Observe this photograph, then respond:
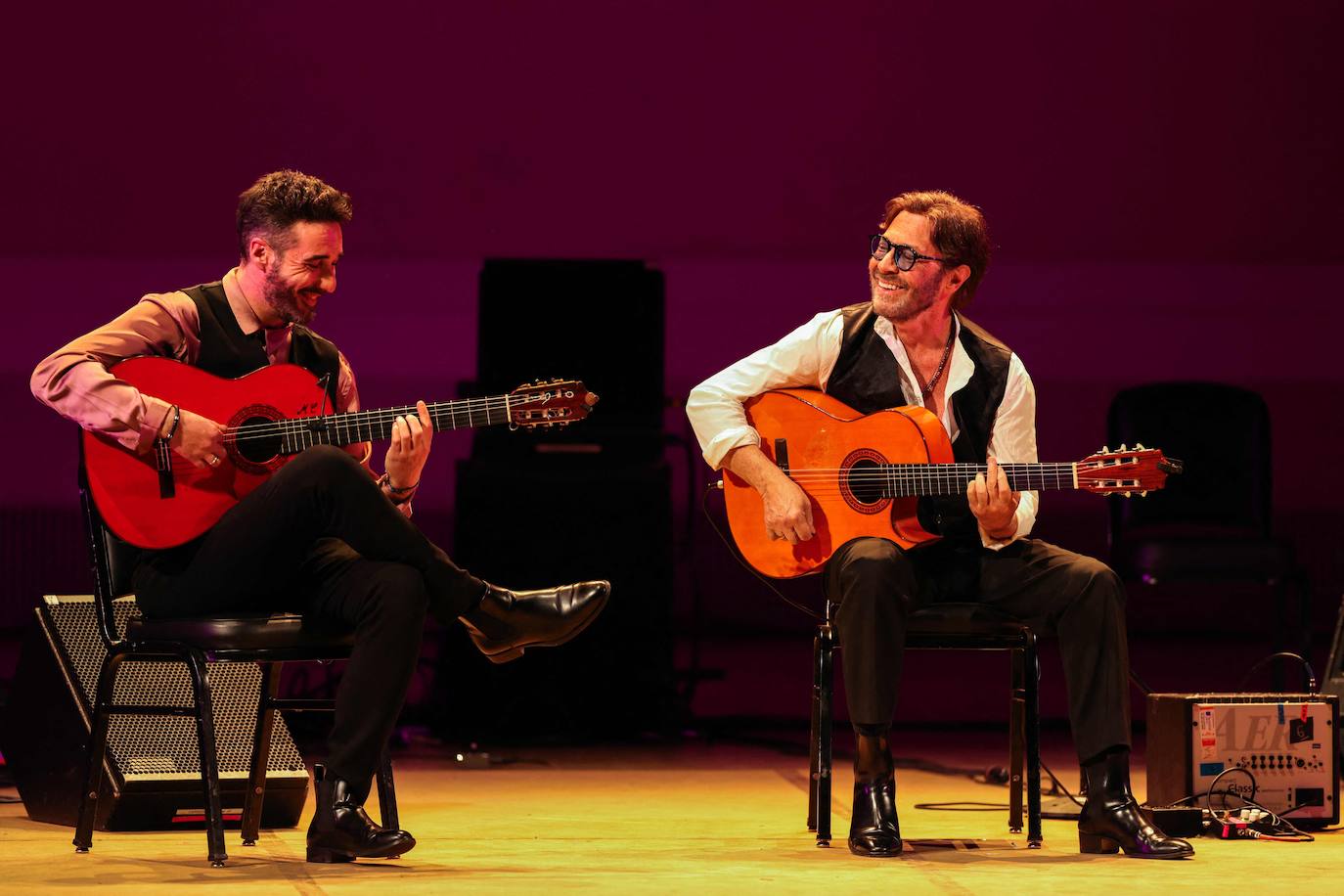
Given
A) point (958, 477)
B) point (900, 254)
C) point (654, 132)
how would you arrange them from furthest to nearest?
point (654, 132) → point (900, 254) → point (958, 477)

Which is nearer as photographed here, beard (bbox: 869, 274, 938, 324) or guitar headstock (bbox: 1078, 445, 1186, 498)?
guitar headstock (bbox: 1078, 445, 1186, 498)

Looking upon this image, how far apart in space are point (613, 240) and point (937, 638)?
3860 mm

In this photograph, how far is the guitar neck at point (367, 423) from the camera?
3.43m

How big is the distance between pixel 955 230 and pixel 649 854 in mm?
1493

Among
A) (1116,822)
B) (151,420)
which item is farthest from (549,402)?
(1116,822)

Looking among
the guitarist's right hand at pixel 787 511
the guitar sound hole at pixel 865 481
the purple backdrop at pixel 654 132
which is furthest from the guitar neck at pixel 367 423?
the purple backdrop at pixel 654 132

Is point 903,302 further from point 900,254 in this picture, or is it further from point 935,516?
point 935,516

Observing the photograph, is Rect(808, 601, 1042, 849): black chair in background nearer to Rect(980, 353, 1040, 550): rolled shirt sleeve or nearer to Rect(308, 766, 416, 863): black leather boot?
Rect(980, 353, 1040, 550): rolled shirt sleeve

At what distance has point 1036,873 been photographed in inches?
124

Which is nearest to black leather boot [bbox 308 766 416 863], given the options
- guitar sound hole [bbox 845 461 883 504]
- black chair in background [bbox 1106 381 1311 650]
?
guitar sound hole [bbox 845 461 883 504]

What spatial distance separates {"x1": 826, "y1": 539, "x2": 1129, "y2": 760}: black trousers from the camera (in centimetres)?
336

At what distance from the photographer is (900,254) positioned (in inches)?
150

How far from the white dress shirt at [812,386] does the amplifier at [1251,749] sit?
569 mm

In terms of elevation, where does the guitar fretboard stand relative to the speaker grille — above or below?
above
